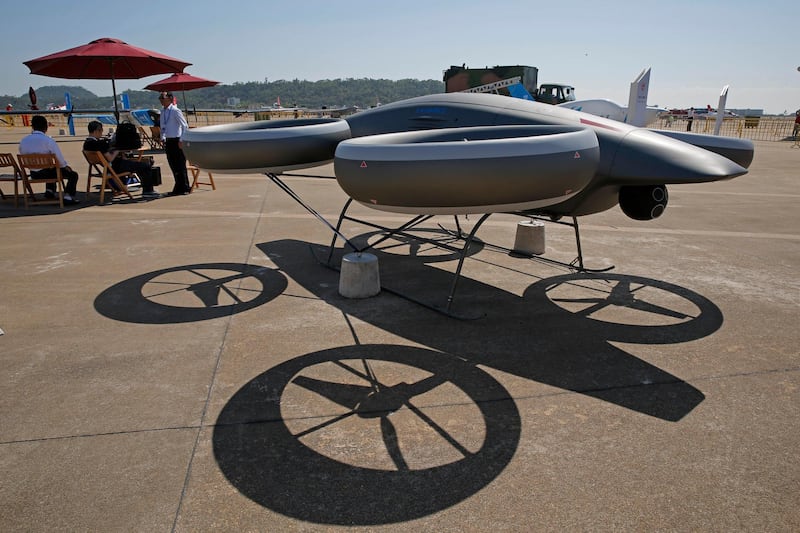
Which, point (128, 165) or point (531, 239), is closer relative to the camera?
point (531, 239)

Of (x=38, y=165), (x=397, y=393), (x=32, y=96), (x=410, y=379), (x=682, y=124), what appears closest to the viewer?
(x=397, y=393)

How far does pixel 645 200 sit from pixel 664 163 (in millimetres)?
353

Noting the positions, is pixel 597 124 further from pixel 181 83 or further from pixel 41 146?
pixel 181 83

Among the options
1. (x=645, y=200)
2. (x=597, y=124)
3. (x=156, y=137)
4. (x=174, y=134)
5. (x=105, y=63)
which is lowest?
(x=156, y=137)

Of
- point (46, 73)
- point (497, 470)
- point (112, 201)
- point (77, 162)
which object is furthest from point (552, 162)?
point (77, 162)

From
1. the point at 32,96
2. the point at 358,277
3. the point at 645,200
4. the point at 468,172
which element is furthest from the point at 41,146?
the point at 32,96

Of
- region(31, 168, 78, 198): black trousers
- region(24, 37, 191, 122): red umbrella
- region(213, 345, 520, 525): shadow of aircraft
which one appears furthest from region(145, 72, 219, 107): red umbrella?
region(213, 345, 520, 525): shadow of aircraft

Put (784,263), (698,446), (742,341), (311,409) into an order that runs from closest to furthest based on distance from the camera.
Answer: (698,446) < (311,409) < (742,341) < (784,263)

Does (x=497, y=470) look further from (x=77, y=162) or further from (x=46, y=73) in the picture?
(x=77, y=162)

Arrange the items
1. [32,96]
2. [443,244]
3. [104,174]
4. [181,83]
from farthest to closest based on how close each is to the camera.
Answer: [32,96] → [181,83] → [104,174] → [443,244]

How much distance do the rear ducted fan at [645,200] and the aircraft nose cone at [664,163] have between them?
6.2 inches

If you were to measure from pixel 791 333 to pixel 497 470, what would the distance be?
2823mm

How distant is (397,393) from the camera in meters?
2.88

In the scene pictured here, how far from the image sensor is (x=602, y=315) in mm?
4047
